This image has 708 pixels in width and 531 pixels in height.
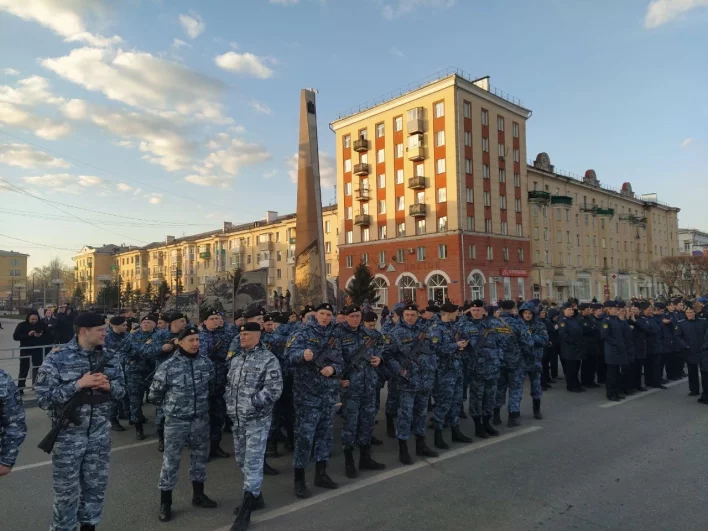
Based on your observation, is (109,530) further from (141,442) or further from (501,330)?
(501,330)

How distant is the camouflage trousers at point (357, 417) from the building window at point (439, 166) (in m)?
37.3

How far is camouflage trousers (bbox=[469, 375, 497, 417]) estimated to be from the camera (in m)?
6.96

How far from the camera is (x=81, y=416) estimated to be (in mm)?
3545

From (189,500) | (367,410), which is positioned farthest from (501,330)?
(189,500)

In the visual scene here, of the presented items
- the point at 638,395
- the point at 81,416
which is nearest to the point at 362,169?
the point at 638,395

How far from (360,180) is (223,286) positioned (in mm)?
27035

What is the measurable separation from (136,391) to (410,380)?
15.3 feet

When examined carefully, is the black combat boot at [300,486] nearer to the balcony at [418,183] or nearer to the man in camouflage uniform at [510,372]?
the man in camouflage uniform at [510,372]

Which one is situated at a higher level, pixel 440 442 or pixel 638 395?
pixel 440 442

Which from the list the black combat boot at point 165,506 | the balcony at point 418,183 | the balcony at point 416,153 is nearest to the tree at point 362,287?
the balcony at point 418,183

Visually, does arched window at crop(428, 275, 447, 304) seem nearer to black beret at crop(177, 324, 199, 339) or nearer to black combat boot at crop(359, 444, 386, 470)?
black combat boot at crop(359, 444, 386, 470)

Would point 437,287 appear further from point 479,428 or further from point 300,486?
point 300,486

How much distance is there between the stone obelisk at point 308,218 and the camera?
16.2 metres

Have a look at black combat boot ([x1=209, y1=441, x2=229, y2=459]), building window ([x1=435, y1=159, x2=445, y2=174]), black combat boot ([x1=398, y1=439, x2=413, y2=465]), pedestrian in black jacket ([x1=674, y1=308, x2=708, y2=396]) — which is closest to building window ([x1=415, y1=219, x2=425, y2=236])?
building window ([x1=435, y1=159, x2=445, y2=174])
